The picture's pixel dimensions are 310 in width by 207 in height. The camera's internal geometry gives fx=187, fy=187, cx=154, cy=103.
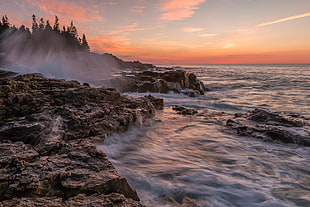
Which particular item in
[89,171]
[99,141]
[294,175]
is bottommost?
[294,175]

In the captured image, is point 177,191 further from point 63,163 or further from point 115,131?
point 115,131

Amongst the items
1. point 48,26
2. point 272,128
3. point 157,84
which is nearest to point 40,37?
point 48,26

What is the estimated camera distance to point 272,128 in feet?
19.9

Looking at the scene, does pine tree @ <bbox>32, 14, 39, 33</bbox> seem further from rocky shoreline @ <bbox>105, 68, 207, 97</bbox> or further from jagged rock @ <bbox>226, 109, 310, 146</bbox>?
jagged rock @ <bbox>226, 109, 310, 146</bbox>

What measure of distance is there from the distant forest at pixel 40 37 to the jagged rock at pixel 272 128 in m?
59.0

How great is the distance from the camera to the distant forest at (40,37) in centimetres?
5241

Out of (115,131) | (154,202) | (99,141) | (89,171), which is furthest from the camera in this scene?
(115,131)

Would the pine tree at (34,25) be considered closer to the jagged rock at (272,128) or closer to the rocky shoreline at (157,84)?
the rocky shoreline at (157,84)

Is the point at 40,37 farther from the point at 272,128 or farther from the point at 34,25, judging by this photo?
the point at 272,128

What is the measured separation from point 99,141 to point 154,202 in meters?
2.06

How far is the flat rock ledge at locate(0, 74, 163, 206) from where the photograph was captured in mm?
1913

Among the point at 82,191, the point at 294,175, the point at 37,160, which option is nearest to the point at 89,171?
the point at 82,191

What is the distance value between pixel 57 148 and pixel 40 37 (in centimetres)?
6716

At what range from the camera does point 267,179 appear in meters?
3.72
